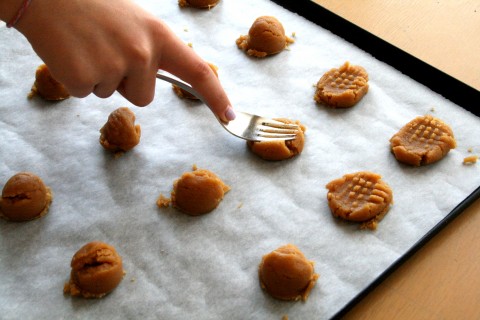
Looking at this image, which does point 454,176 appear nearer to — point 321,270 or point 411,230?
point 411,230

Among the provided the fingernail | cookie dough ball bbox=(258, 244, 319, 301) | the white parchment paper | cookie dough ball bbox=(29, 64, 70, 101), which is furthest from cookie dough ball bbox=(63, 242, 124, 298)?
cookie dough ball bbox=(29, 64, 70, 101)

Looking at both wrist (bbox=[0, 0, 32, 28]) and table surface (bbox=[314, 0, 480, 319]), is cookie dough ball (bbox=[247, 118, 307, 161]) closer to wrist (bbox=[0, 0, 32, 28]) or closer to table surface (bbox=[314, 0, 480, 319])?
table surface (bbox=[314, 0, 480, 319])

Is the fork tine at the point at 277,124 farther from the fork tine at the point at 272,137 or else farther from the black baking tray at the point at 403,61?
the black baking tray at the point at 403,61

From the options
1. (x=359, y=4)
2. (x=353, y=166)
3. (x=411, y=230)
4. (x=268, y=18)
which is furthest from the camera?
(x=359, y=4)

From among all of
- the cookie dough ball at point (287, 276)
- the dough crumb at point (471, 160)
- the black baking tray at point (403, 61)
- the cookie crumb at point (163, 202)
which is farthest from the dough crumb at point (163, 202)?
the dough crumb at point (471, 160)

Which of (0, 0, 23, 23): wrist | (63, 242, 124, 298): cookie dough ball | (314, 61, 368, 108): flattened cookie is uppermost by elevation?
(0, 0, 23, 23): wrist

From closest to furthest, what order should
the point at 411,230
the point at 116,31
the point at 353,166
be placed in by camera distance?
the point at 116,31 < the point at 411,230 < the point at 353,166

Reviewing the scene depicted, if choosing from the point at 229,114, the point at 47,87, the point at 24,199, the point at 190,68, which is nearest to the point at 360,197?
the point at 229,114

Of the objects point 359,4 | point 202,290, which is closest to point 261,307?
point 202,290
